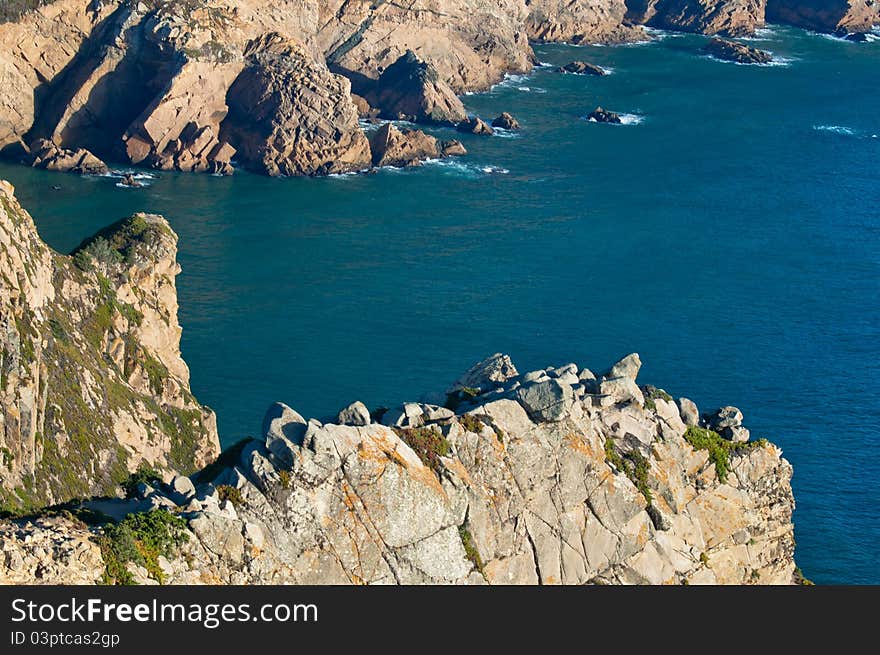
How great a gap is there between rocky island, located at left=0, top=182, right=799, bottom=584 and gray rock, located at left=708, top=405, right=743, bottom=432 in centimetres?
9

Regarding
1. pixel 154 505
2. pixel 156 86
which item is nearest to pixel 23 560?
pixel 154 505

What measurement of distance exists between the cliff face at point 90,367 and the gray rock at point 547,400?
23.3 meters

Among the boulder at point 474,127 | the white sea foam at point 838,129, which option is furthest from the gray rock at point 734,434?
the white sea foam at point 838,129

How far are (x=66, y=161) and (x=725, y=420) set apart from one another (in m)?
Result: 123

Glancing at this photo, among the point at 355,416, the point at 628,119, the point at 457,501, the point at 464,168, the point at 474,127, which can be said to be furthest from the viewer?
the point at 628,119

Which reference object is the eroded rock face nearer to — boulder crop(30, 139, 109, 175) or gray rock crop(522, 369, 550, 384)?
boulder crop(30, 139, 109, 175)

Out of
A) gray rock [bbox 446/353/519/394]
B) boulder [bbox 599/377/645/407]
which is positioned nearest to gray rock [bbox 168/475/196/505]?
gray rock [bbox 446/353/519/394]

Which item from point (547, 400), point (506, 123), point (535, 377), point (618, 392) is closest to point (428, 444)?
point (547, 400)

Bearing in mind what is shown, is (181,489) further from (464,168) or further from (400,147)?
(400,147)

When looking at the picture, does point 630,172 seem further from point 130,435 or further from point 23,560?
point 23,560

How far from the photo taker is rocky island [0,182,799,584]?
Result: 132 ft

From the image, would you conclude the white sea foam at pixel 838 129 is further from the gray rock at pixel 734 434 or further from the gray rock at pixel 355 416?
the gray rock at pixel 355 416

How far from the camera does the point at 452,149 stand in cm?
17625

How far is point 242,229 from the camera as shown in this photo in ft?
488
